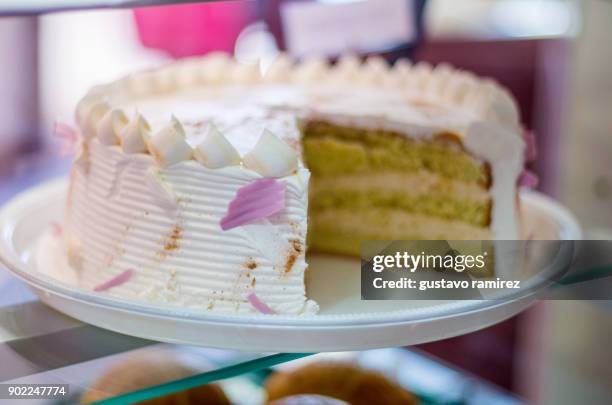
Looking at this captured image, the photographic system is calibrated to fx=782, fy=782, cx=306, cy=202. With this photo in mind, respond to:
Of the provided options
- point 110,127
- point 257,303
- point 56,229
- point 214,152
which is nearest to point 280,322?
point 257,303

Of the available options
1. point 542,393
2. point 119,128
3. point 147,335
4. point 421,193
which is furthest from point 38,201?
point 542,393

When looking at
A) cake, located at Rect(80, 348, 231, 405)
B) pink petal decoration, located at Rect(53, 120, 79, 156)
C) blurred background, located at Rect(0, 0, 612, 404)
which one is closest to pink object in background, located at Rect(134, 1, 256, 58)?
blurred background, located at Rect(0, 0, 612, 404)

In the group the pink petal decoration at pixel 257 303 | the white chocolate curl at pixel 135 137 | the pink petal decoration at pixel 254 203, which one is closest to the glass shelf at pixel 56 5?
the white chocolate curl at pixel 135 137

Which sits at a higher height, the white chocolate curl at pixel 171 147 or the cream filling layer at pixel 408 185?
the white chocolate curl at pixel 171 147

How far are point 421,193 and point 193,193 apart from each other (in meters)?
0.65

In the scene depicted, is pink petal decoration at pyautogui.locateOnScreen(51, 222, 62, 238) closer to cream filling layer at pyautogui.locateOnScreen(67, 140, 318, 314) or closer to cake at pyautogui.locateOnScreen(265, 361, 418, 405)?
cream filling layer at pyautogui.locateOnScreen(67, 140, 318, 314)

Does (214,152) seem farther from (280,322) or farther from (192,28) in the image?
(192,28)

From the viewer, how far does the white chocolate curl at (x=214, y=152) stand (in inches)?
41.4

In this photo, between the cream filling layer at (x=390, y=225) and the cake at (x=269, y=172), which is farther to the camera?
the cream filling layer at (x=390, y=225)

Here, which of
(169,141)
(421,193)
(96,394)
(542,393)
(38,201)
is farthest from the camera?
(542,393)

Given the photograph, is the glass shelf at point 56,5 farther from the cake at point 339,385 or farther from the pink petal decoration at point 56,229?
the cake at point 339,385

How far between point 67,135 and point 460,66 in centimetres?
115

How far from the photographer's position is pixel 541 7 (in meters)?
1.71

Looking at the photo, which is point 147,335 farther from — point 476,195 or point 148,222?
point 476,195
